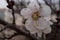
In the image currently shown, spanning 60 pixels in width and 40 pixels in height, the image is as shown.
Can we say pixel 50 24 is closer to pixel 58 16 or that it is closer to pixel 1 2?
pixel 58 16

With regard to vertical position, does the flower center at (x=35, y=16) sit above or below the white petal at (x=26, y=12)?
below

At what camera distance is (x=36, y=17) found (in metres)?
0.56

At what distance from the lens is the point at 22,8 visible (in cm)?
59

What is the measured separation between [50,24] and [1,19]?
0.24 m

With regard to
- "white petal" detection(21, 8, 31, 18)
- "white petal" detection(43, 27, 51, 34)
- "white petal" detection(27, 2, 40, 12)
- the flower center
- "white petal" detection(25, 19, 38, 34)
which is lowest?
"white petal" detection(43, 27, 51, 34)

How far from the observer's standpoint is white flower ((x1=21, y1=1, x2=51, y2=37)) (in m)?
0.54

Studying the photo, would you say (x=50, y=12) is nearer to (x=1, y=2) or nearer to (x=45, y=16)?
(x=45, y=16)

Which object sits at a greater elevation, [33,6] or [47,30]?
[33,6]

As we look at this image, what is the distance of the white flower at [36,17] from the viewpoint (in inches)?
21.5

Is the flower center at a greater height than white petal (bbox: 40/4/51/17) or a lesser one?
lesser

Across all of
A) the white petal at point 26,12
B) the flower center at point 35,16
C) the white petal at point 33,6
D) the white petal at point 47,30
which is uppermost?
the white petal at point 33,6

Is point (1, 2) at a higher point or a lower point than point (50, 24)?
higher

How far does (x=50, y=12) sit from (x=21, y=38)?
0.61 ft

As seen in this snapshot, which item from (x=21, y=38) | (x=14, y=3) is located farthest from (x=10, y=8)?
(x=21, y=38)
